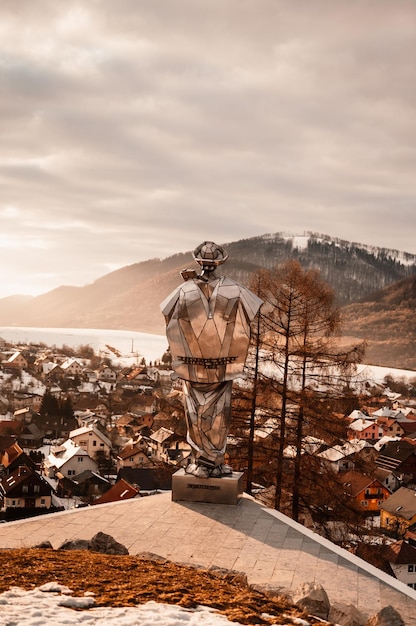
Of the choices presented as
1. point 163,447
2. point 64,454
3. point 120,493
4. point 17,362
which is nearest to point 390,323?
point 17,362

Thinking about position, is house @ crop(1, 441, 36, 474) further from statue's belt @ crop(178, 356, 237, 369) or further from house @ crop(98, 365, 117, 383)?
house @ crop(98, 365, 117, 383)

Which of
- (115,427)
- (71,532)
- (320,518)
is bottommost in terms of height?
(115,427)

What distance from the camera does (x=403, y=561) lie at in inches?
874

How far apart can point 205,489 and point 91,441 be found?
112 feet

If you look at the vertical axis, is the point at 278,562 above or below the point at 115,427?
above

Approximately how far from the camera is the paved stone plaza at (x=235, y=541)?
6.96 metres

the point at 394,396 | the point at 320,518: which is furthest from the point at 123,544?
the point at 394,396

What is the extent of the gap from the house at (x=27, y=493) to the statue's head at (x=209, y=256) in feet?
72.5

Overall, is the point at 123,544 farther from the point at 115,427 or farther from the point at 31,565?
the point at 115,427

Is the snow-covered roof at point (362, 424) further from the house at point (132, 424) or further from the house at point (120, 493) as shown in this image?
the house at point (120, 493)

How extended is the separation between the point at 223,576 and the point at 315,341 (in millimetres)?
7586

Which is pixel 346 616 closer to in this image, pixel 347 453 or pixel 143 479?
pixel 347 453

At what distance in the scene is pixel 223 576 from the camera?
22.3 ft

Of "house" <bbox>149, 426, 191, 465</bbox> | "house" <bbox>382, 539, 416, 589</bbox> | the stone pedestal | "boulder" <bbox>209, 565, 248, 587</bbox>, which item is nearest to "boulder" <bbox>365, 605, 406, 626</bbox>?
"boulder" <bbox>209, 565, 248, 587</bbox>
